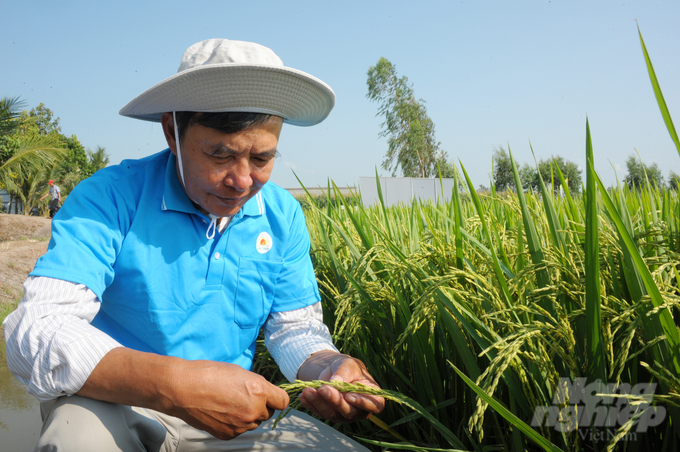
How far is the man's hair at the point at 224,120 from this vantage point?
1332mm

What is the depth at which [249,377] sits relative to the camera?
1.05 metres

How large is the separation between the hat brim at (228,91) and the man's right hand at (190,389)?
76 centimetres

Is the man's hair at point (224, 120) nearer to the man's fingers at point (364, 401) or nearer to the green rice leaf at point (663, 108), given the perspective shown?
the man's fingers at point (364, 401)

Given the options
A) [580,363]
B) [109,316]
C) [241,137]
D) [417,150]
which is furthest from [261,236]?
[417,150]

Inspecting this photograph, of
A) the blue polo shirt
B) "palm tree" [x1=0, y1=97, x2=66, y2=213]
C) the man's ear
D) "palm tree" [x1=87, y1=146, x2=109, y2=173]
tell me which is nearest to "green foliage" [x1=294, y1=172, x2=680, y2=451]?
the blue polo shirt

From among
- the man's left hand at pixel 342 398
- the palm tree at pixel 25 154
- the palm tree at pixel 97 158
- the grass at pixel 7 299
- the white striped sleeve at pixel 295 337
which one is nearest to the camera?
the man's left hand at pixel 342 398

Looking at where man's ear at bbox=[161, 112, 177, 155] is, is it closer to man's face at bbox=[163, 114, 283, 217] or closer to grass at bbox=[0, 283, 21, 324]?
man's face at bbox=[163, 114, 283, 217]

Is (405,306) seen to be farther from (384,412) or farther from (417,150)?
(417,150)

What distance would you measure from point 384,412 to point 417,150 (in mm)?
33881

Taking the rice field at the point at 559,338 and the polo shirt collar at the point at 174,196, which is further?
the polo shirt collar at the point at 174,196

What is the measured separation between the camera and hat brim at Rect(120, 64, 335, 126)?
1.32 m

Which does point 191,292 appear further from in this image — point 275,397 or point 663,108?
point 663,108

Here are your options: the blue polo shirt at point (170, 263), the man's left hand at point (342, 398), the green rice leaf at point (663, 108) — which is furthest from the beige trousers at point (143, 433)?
the green rice leaf at point (663, 108)

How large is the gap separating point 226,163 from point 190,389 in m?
0.66
